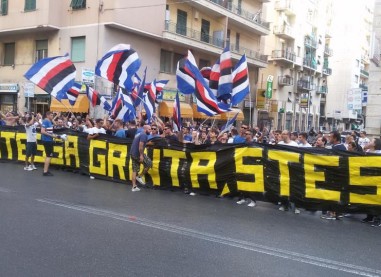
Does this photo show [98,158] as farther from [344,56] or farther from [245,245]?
[344,56]

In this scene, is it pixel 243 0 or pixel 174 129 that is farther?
pixel 243 0

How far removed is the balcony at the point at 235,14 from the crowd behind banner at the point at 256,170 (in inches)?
840

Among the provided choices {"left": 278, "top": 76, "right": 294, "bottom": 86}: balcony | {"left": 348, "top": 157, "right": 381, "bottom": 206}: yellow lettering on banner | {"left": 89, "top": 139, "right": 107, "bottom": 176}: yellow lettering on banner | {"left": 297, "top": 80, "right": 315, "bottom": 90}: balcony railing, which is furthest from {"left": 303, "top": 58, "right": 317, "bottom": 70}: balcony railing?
{"left": 348, "top": 157, "right": 381, "bottom": 206}: yellow lettering on banner

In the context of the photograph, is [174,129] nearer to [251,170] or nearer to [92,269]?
[251,170]

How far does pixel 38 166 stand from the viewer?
44.1ft

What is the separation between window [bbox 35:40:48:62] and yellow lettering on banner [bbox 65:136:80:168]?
57.2ft

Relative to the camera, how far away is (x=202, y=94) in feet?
37.6

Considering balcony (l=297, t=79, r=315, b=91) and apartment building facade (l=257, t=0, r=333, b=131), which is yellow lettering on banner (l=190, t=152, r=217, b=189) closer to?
apartment building facade (l=257, t=0, r=333, b=131)

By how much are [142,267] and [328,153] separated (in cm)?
514

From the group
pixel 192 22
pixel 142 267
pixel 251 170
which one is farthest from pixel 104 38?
pixel 142 267

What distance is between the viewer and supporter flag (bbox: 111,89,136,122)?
1359 centimetres

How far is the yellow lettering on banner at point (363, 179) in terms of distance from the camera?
8195 mm

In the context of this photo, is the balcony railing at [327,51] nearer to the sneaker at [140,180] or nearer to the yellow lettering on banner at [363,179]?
the sneaker at [140,180]

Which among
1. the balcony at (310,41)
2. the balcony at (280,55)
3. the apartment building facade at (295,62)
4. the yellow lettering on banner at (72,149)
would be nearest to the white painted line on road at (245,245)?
the yellow lettering on banner at (72,149)
